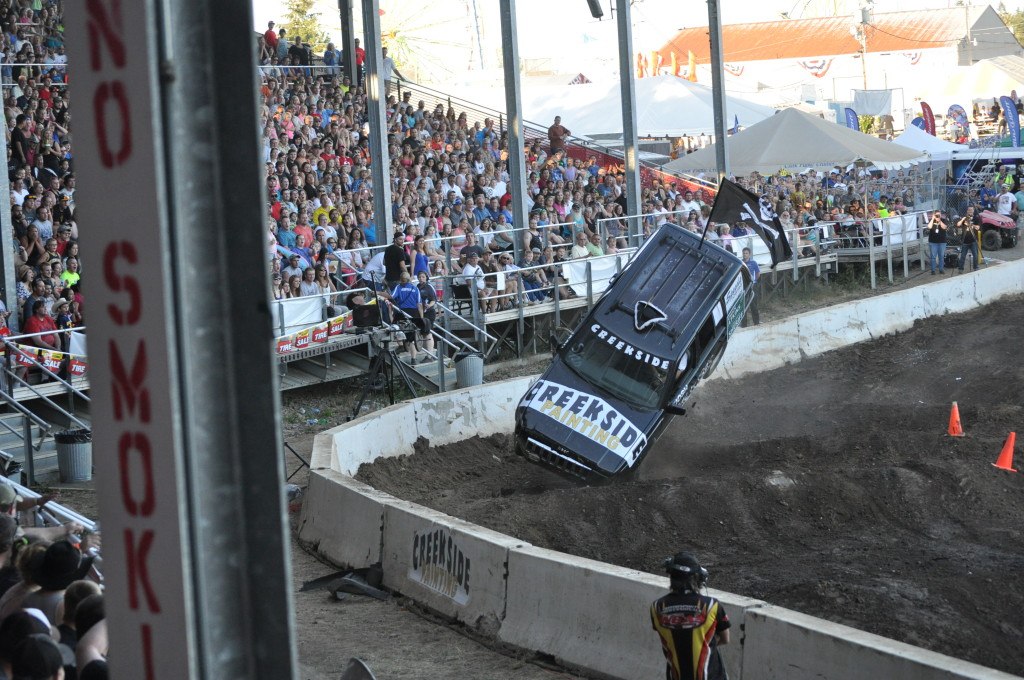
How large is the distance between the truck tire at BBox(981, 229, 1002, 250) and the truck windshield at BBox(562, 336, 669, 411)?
24232 mm

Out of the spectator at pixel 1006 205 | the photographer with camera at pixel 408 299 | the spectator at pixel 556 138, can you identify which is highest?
the spectator at pixel 556 138

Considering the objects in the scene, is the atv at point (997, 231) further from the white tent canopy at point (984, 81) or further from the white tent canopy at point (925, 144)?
the white tent canopy at point (984, 81)

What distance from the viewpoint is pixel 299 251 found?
740 inches

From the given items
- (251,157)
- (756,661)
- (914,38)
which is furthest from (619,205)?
(914,38)

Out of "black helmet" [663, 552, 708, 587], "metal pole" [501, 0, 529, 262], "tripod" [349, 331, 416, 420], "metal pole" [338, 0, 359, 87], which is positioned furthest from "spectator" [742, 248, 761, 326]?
"metal pole" [338, 0, 359, 87]

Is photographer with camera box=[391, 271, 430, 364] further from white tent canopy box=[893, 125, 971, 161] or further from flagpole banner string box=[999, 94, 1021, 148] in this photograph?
flagpole banner string box=[999, 94, 1021, 148]

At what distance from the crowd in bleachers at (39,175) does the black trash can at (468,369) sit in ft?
16.6

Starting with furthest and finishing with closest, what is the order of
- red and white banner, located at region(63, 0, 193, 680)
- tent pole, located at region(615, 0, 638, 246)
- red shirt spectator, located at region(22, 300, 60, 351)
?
1. tent pole, located at region(615, 0, 638, 246)
2. red shirt spectator, located at region(22, 300, 60, 351)
3. red and white banner, located at region(63, 0, 193, 680)

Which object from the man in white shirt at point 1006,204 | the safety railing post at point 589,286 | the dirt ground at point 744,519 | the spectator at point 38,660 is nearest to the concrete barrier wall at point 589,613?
the dirt ground at point 744,519

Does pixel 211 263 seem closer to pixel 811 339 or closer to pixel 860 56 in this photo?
pixel 811 339

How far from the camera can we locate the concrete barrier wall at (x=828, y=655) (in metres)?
6.10

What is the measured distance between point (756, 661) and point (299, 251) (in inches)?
511

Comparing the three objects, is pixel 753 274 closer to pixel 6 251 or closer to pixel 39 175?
pixel 6 251

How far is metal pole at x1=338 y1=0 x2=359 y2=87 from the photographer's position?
1150 inches
